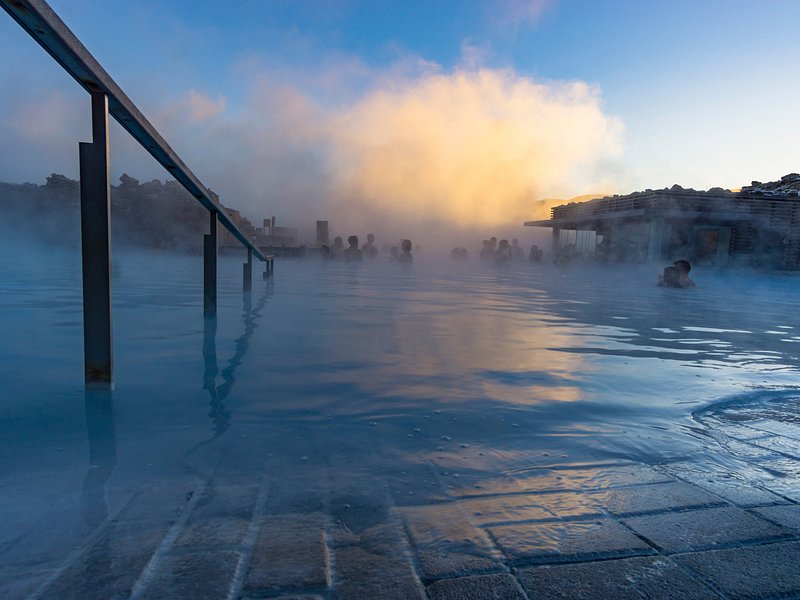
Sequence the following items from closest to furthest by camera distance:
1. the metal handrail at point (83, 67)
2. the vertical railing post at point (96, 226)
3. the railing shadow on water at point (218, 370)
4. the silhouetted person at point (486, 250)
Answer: the metal handrail at point (83, 67) < the railing shadow on water at point (218, 370) < the vertical railing post at point (96, 226) < the silhouetted person at point (486, 250)

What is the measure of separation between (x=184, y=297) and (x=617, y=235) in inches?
1067

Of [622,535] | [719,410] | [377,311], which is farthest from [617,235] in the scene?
[622,535]

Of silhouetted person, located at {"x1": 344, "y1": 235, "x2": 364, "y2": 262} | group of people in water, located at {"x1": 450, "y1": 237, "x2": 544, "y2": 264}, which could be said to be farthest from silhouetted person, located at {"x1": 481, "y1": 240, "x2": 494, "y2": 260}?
silhouetted person, located at {"x1": 344, "y1": 235, "x2": 364, "y2": 262}

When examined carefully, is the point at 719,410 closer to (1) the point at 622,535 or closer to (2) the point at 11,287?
(1) the point at 622,535

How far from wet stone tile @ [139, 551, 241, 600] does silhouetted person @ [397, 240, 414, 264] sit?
1461 inches

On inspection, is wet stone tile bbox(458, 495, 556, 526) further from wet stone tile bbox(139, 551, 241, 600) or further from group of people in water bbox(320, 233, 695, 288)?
group of people in water bbox(320, 233, 695, 288)

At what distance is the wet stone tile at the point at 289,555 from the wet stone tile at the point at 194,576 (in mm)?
65

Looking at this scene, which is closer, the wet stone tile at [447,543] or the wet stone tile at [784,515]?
the wet stone tile at [447,543]

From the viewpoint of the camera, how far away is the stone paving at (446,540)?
4.27 feet

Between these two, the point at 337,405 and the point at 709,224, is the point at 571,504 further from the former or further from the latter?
the point at 709,224

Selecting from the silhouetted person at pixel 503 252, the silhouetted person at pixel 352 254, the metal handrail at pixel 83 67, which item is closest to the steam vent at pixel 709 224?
the silhouetted person at pixel 352 254

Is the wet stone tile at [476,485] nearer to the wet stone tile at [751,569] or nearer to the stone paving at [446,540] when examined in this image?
the stone paving at [446,540]

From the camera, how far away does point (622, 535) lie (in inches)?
62.7

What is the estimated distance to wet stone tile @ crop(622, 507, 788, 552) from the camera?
1551 millimetres
